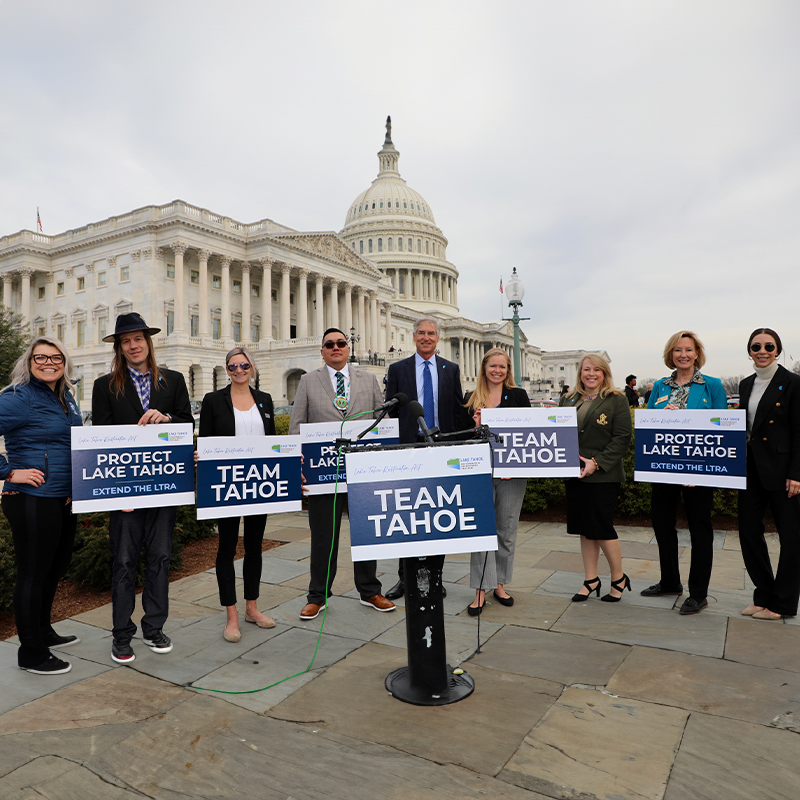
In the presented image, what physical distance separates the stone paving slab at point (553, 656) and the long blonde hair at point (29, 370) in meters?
3.89

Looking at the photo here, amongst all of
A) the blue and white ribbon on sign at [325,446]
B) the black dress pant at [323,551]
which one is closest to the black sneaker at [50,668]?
the black dress pant at [323,551]

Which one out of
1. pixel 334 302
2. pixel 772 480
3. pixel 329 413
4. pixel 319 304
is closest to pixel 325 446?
pixel 329 413

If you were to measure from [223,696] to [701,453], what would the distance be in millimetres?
4617

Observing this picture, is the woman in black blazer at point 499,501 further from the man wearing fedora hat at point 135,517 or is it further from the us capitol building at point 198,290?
the us capitol building at point 198,290

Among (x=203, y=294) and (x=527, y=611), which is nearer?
(x=527, y=611)

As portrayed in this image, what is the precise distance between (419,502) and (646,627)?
277 centimetres

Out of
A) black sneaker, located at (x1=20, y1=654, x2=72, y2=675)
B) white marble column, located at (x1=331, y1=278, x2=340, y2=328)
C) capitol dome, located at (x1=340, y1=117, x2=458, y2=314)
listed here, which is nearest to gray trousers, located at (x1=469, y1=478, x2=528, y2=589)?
black sneaker, located at (x1=20, y1=654, x2=72, y2=675)

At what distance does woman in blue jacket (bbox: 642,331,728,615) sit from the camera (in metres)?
5.72

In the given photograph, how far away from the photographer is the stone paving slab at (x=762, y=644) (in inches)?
175

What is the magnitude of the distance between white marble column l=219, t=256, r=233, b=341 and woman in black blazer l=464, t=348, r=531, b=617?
56887 mm

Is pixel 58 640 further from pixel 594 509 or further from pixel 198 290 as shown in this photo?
pixel 198 290

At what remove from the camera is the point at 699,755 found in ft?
10.6

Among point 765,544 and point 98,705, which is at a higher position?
point 765,544

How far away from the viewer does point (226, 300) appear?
197 feet
